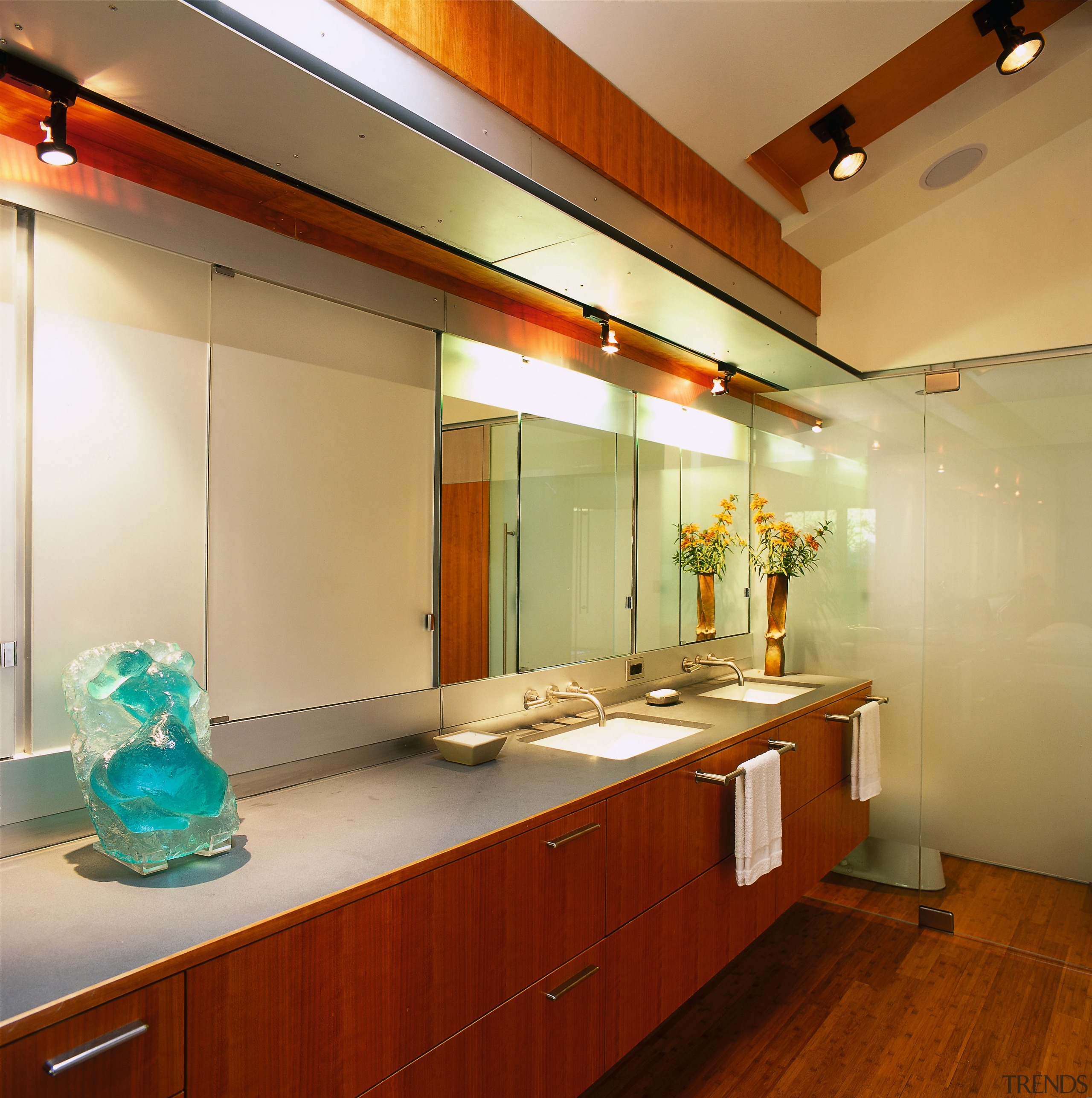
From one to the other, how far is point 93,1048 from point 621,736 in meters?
1.83

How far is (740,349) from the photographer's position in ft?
Result: 10.0

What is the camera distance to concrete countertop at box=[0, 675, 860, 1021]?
101 centimetres

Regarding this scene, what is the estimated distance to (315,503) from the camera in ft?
6.11

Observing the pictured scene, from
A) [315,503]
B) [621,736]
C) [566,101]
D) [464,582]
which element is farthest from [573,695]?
[566,101]

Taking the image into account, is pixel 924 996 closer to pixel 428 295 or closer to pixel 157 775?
pixel 157 775

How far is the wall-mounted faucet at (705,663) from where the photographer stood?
322 cm

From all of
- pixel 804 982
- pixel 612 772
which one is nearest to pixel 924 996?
pixel 804 982

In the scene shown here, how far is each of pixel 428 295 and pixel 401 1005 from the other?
170cm

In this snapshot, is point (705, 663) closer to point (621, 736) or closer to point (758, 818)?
point (621, 736)

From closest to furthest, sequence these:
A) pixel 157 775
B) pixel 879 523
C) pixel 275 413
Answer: pixel 157 775 → pixel 275 413 → pixel 879 523

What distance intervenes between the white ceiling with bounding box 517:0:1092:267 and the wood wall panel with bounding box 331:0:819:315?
0.04 m

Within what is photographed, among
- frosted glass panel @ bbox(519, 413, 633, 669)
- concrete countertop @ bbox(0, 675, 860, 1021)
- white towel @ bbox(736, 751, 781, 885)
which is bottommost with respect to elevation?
white towel @ bbox(736, 751, 781, 885)

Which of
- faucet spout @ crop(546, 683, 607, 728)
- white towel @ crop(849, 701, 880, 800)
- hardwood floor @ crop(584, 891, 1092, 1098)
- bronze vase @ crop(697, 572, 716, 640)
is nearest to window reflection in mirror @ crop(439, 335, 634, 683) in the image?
faucet spout @ crop(546, 683, 607, 728)

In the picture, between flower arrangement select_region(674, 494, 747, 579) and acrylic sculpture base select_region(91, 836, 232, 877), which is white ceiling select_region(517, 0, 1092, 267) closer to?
flower arrangement select_region(674, 494, 747, 579)
